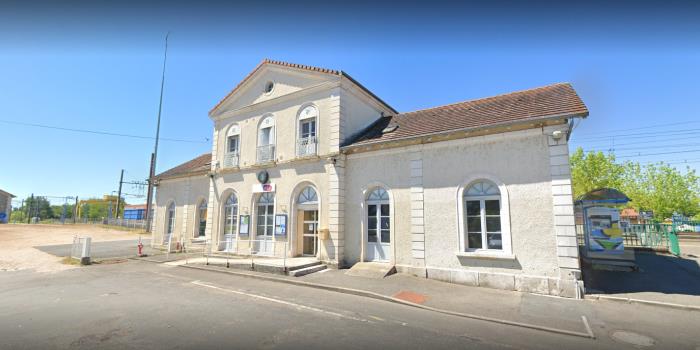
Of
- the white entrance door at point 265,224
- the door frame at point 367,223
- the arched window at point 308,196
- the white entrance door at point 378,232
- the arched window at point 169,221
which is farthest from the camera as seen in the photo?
the arched window at point 169,221

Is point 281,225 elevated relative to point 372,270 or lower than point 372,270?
elevated

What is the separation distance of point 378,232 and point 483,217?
12.1 feet

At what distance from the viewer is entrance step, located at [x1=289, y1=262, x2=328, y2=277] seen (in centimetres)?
1044

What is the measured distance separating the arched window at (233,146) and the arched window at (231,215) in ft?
5.49

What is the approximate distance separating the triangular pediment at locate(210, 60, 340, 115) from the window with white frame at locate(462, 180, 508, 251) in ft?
23.4

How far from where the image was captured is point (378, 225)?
37.3ft

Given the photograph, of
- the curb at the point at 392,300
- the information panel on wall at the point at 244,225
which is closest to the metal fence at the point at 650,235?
the curb at the point at 392,300

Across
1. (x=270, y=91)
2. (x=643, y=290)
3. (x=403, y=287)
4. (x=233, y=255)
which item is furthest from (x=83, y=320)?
(x=643, y=290)

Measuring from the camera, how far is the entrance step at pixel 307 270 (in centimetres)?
1044

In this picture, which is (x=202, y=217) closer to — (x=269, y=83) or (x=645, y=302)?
(x=269, y=83)

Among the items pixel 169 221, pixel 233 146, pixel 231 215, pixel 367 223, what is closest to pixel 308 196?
pixel 367 223

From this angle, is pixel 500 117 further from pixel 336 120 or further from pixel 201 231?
pixel 201 231

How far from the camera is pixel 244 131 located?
51.5ft

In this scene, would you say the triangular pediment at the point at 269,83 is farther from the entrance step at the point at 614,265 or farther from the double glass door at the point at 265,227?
the entrance step at the point at 614,265
